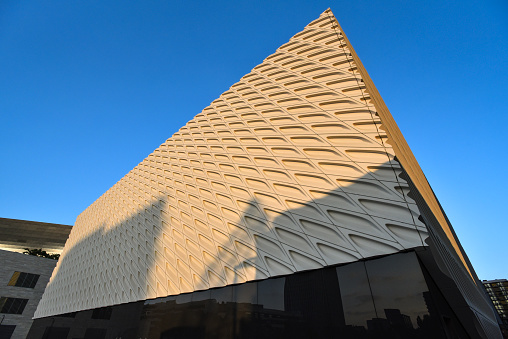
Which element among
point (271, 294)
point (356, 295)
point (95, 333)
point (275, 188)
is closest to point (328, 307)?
point (356, 295)

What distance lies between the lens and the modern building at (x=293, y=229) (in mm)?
5727

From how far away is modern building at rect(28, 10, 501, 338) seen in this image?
573cm

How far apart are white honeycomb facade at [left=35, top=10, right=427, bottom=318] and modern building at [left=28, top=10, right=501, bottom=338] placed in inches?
1.7

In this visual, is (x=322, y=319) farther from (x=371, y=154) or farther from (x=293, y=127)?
(x=293, y=127)

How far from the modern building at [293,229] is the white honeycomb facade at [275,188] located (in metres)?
0.04

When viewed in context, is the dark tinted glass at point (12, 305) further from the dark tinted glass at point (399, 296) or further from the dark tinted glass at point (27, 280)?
the dark tinted glass at point (399, 296)

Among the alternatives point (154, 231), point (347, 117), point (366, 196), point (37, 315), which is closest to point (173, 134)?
point (154, 231)

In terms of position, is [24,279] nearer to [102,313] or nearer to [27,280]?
[27,280]

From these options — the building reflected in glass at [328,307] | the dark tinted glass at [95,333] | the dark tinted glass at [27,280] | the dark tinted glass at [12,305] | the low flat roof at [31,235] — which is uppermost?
the low flat roof at [31,235]

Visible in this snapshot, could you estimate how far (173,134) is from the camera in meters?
17.3

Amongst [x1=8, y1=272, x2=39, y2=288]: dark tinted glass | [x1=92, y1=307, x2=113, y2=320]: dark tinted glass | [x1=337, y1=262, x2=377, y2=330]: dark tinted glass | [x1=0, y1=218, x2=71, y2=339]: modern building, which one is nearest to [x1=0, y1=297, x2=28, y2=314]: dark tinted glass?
[x1=0, y1=218, x2=71, y2=339]: modern building

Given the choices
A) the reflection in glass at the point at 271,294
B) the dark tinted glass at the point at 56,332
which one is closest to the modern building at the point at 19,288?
the dark tinted glass at the point at 56,332

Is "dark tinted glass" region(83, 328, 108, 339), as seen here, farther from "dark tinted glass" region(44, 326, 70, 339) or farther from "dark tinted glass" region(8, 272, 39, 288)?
"dark tinted glass" region(8, 272, 39, 288)

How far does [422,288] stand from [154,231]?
12.4 metres
